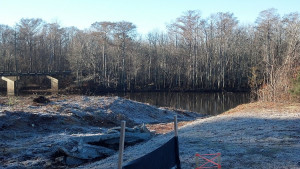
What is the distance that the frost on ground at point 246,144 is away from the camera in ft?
24.3

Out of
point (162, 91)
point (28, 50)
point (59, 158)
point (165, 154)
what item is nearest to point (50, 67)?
point (28, 50)

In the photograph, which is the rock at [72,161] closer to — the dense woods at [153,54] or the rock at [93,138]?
the rock at [93,138]

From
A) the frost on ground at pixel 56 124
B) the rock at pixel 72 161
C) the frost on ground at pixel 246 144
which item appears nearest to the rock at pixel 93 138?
the frost on ground at pixel 56 124

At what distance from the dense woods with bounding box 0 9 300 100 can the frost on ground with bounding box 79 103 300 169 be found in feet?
142

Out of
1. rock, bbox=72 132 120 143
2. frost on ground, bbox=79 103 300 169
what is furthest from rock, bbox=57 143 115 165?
frost on ground, bbox=79 103 300 169

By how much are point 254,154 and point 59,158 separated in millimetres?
5919

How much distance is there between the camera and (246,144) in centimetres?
919

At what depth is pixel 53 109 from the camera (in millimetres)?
17156

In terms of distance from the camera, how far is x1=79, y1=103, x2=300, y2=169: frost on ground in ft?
24.3

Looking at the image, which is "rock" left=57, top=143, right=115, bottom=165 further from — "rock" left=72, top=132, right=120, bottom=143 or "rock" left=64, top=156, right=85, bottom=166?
"rock" left=72, top=132, right=120, bottom=143

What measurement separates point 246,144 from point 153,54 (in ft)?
178

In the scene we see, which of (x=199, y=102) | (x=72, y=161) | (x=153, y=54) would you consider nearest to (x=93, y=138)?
(x=72, y=161)

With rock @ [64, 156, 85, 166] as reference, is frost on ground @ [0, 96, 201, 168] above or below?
above

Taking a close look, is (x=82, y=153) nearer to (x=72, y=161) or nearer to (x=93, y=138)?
(x=72, y=161)
